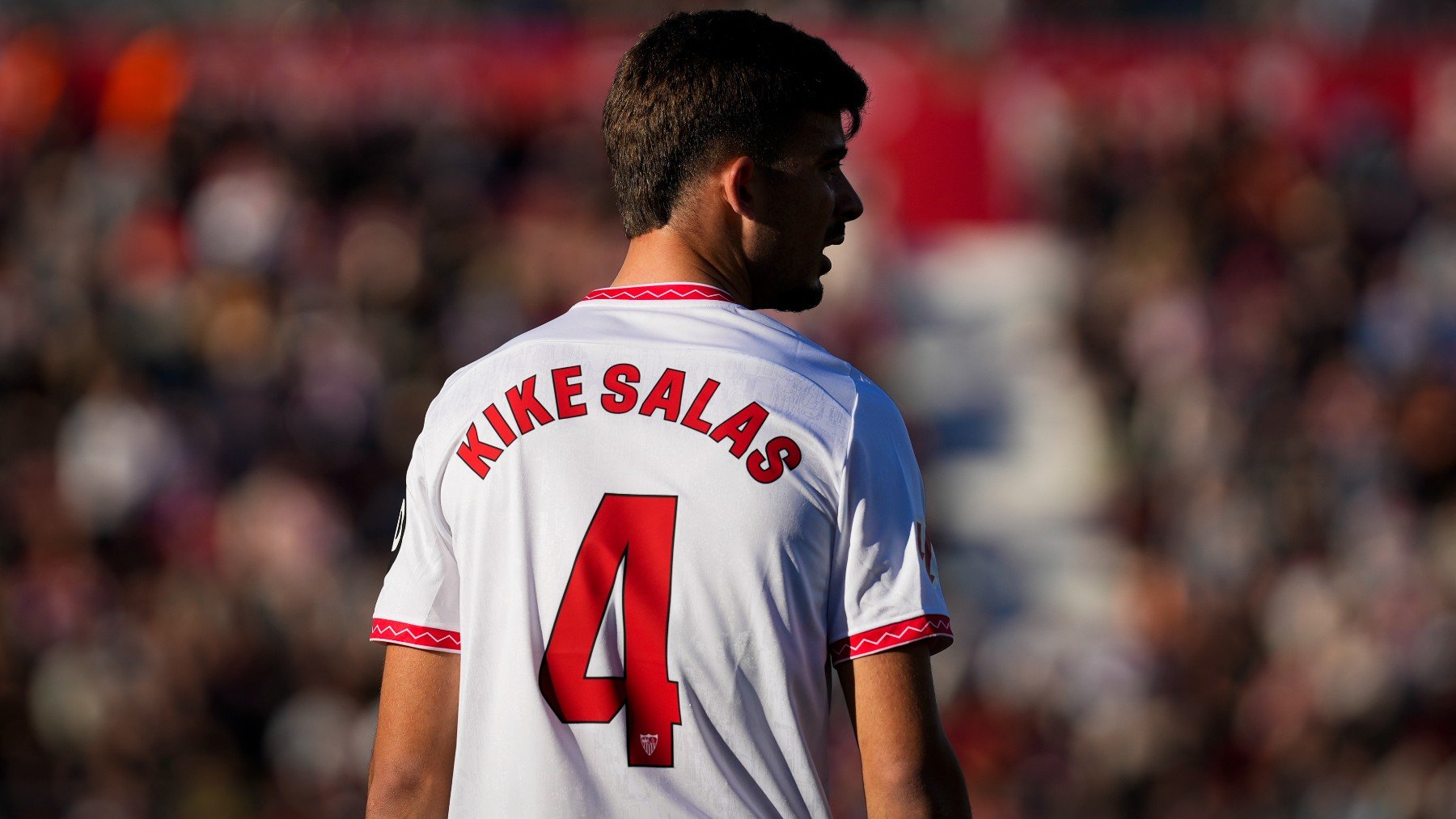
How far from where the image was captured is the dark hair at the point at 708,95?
207 centimetres

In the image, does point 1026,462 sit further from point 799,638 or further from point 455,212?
point 799,638

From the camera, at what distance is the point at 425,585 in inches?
82.7

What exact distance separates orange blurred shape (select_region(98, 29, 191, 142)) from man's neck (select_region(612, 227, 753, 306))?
9.34 m

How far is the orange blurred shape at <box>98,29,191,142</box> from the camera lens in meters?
10.8

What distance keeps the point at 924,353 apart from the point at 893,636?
866cm

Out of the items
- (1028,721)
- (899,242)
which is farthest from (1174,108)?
(1028,721)

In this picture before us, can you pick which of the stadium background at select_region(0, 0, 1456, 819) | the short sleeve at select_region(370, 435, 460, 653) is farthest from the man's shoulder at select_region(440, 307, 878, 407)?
the stadium background at select_region(0, 0, 1456, 819)

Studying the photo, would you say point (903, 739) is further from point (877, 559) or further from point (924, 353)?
point (924, 353)

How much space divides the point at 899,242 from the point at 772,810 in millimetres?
9023

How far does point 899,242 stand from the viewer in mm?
10812

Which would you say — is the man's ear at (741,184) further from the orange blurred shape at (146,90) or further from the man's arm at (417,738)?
the orange blurred shape at (146,90)

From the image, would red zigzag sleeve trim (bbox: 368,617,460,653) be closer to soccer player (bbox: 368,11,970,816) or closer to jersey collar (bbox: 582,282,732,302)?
soccer player (bbox: 368,11,970,816)

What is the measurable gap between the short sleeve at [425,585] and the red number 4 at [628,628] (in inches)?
6.9

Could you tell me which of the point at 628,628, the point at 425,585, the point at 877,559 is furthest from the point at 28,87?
the point at 877,559
